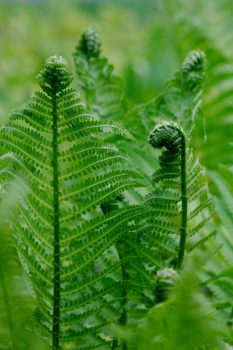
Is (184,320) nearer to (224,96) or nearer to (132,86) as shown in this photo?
(224,96)

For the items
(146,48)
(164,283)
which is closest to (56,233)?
(164,283)

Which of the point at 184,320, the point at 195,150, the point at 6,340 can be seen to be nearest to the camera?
the point at 184,320

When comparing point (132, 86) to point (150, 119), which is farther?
point (132, 86)

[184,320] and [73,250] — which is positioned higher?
[73,250]

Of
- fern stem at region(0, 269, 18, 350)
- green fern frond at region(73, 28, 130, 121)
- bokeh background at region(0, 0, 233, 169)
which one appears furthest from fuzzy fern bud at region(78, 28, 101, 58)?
fern stem at region(0, 269, 18, 350)

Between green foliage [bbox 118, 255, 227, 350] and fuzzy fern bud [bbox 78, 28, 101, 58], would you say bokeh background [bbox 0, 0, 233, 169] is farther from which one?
green foliage [bbox 118, 255, 227, 350]

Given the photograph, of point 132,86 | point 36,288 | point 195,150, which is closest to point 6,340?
point 36,288

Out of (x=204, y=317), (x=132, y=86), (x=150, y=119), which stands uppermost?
(x=132, y=86)

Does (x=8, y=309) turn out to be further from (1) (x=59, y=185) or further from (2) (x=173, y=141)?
(2) (x=173, y=141)
